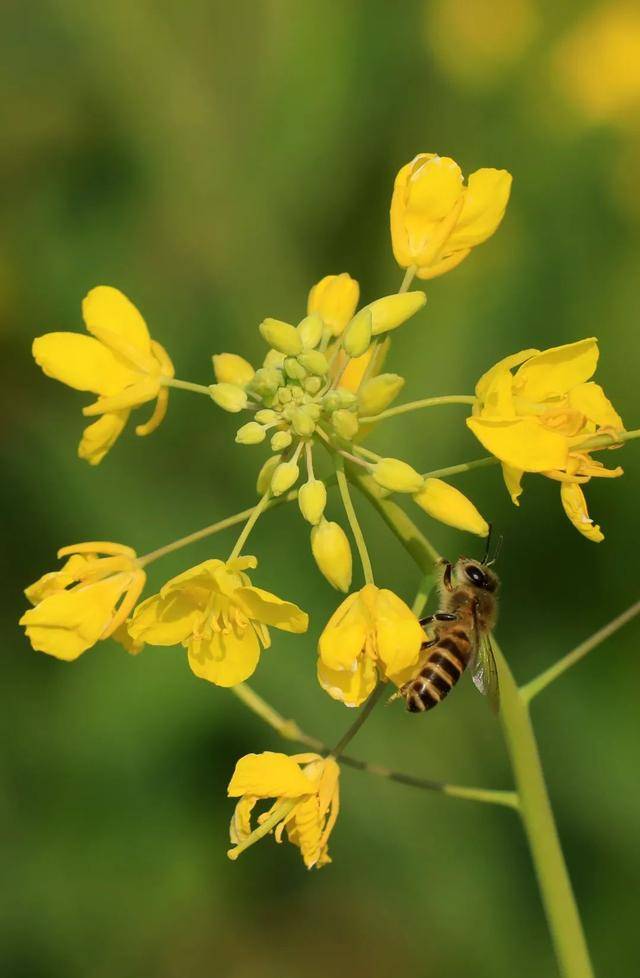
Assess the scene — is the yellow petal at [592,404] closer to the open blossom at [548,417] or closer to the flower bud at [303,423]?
the open blossom at [548,417]

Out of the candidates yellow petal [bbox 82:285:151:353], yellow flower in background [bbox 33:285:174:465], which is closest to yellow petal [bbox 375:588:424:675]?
yellow flower in background [bbox 33:285:174:465]

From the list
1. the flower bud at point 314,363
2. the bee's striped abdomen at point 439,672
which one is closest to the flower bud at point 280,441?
the flower bud at point 314,363

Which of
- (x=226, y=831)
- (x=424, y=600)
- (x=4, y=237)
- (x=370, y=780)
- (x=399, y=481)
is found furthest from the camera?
(x=4, y=237)

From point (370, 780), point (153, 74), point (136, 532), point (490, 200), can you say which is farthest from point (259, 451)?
point (490, 200)

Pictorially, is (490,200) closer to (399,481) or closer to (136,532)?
(399,481)

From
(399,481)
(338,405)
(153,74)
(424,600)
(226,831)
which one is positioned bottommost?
(226,831)

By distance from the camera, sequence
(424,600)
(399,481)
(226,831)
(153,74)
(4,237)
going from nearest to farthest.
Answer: (399,481) < (424,600) < (226,831) < (153,74) < (4,237)

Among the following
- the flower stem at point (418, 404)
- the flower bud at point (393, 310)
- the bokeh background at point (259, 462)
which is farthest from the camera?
the bokeh background at point (259, 462)
